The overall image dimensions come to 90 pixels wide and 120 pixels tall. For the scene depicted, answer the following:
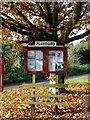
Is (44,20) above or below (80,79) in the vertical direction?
above

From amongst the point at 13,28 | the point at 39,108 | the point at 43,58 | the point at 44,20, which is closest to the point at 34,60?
the point at 43,58

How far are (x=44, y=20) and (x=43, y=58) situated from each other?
220 centimetres

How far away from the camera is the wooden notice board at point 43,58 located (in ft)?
18.2

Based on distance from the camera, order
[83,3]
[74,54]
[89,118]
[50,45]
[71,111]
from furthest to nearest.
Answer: [74,54], [83,3], [71,111], [50,45], [89,118]

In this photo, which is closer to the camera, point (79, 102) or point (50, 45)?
point (50, 45)

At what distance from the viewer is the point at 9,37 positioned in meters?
7.57

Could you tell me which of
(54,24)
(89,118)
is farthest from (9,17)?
(89,118)

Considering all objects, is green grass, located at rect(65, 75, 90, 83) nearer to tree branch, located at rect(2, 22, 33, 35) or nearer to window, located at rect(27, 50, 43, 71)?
tree branch, located at rect(2, 22, 33, 35)

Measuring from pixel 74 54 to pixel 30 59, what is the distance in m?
1.79

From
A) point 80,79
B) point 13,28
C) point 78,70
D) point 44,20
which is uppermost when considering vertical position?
point 44,20

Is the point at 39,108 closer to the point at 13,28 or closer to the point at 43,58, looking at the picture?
the point at 43,58

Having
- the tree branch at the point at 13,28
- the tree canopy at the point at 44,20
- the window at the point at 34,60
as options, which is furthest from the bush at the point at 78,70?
the window at the point at 34,60

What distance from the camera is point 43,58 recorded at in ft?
18.3

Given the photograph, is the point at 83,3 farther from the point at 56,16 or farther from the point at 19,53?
the point at 19,53
